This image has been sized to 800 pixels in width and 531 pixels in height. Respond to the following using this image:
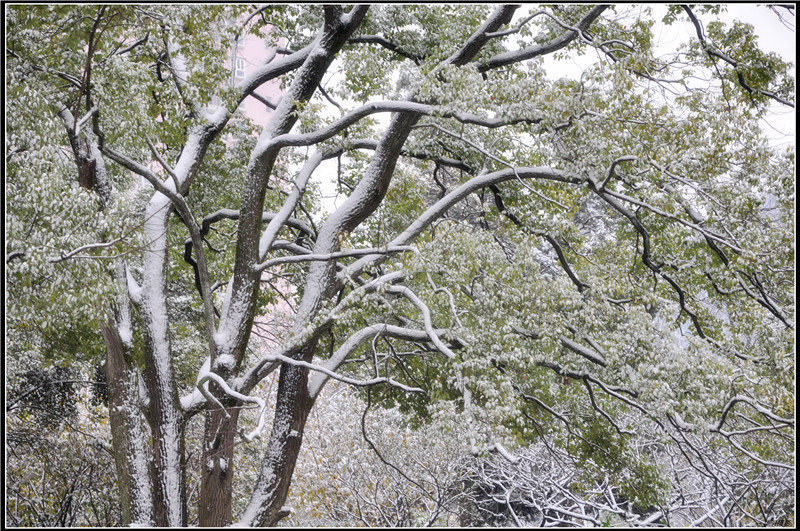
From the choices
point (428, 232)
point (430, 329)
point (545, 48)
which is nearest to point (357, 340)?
point (430, 329)

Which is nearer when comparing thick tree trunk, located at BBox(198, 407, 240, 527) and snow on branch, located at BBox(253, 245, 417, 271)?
snow on branch, located at BBox(253, 245, 417, 271)

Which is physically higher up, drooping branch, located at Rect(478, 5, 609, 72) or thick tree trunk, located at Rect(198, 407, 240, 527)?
drooping branch, located at Rect(478, 5, 609, 72)

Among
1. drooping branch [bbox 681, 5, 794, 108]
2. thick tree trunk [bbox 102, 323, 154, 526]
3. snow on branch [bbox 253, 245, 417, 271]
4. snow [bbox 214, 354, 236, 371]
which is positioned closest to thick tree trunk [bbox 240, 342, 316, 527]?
snow [bbox 214, 354, 236, 371]

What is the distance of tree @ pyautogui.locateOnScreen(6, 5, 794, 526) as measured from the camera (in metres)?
4.32

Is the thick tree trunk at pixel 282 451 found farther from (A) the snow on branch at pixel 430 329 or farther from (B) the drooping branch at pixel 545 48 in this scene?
(B) the drooping branch at pixel 545 48

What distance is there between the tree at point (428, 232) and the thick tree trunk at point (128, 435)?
→ 0.02 meters

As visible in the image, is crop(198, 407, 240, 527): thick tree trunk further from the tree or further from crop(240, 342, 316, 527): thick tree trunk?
crop(240, 342, 316, 527): thick tree trunk

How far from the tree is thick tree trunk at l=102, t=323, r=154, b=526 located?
2cm

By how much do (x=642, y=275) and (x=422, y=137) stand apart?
270 cm

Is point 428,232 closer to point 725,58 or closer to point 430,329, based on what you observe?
point 430,329

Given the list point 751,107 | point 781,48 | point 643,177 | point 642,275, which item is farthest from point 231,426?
point 781,48

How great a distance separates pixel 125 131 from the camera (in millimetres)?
4434

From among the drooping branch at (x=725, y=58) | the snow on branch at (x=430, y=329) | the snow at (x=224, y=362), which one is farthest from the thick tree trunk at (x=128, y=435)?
the drooping branch at (x=725, y=58)

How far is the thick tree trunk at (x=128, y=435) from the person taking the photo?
5051 mm
